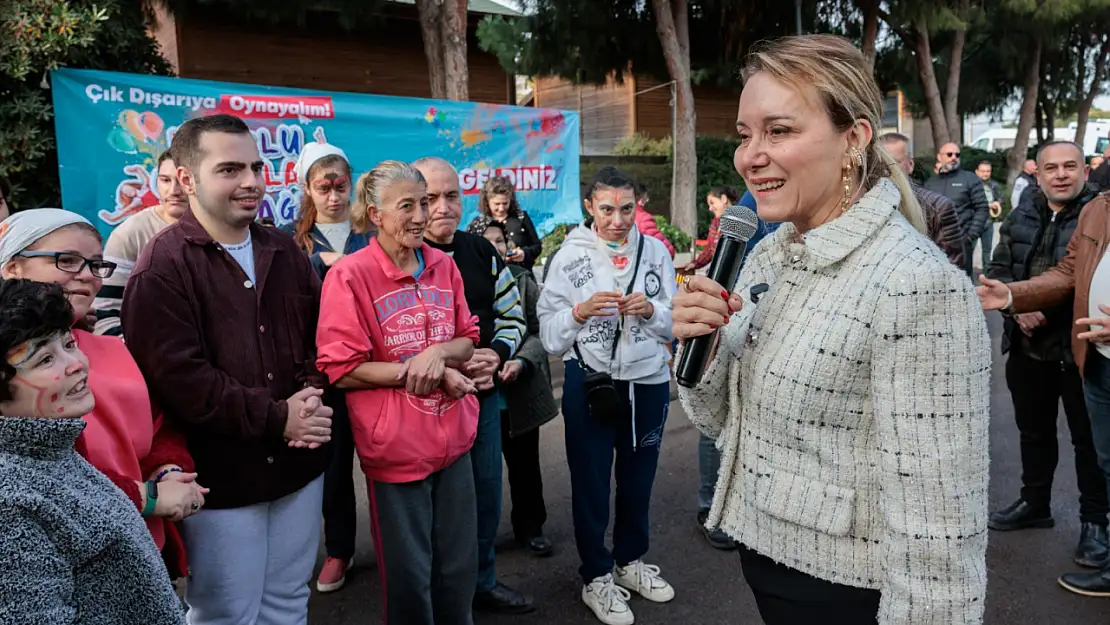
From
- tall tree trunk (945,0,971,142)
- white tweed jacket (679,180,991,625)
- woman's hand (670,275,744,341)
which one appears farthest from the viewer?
tall tree trunk (945,0,971,142)

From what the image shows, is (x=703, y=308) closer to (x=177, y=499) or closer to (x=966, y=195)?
(x=177, y=499)

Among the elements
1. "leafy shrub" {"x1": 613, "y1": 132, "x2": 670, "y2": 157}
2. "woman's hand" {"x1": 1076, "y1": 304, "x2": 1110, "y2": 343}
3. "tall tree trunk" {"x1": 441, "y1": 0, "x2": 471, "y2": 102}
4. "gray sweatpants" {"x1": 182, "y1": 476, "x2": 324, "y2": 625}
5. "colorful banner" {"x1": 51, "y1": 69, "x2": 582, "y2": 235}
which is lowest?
"gray sweatpants" {"x1": 182, "y1": 476, "x2": 324, "y2": 625}

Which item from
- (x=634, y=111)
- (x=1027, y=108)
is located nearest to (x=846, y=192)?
(x=634, y=111)

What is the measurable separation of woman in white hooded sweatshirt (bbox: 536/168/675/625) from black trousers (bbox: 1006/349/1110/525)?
2153 mm

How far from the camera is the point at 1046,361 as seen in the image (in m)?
4.18

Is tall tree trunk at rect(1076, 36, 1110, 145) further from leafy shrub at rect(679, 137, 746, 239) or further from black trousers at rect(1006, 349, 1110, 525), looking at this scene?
black trousers at rect(1006, 349, 1110, 525)

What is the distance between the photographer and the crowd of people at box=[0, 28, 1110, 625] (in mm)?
1510

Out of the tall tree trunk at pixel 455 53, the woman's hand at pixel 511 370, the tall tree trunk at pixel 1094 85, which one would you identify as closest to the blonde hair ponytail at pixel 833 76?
the woman's hand at pixel 511 370

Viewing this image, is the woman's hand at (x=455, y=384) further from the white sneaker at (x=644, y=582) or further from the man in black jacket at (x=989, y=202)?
the man in black jacket at (x=989, y=202)

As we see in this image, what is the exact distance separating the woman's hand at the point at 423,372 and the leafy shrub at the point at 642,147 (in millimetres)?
15024

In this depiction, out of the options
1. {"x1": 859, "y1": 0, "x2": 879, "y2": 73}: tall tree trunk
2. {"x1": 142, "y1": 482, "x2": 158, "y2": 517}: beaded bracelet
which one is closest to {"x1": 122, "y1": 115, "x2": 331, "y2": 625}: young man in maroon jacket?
{"x1": 142, "y1": 482, "x2": 158, "y2": 517}: beaded bracelet

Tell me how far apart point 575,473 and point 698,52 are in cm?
1322

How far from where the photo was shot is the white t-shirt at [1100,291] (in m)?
3.35

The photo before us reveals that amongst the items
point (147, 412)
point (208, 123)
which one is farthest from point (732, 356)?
point (208, 123)
